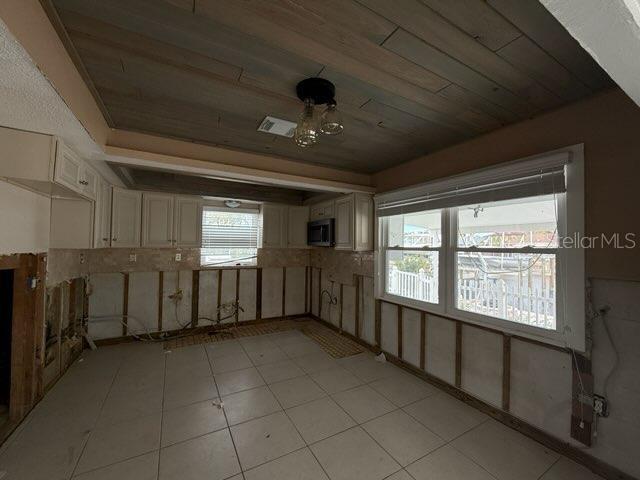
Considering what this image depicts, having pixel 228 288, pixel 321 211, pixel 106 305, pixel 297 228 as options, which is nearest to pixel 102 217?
pixel 106 305

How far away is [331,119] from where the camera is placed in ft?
5.53

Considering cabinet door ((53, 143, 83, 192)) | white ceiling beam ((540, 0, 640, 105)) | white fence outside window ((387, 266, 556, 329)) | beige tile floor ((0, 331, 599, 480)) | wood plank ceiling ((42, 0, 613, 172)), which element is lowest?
beige tile floor ((0, 331, 599, 480))

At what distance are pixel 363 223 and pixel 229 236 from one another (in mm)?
2361

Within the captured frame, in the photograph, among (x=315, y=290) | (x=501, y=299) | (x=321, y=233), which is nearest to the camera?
(x=501, y=299)

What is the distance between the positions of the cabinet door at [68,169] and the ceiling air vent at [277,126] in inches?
52.9

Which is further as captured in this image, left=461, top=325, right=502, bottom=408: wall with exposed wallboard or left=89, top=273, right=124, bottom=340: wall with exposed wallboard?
left=89, top=273, right=124, bottom=340: wall with exposed wallboard

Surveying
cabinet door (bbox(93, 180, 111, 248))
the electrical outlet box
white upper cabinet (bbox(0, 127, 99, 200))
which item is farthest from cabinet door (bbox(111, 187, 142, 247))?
the electrical outlet box

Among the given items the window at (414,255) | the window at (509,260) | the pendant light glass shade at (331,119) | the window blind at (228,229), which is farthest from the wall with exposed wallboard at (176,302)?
the window at (509,260)

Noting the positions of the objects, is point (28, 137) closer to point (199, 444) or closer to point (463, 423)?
point (199, 444)

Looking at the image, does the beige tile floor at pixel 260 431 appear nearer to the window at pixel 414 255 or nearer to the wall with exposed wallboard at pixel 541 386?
the wall with exposed wallboard at pixel 541 386

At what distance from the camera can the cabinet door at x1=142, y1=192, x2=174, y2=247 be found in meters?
3.51

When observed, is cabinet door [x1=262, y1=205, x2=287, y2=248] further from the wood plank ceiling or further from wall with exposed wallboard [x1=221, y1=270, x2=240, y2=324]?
the wood plank ceiling

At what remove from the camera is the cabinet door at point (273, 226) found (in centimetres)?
438

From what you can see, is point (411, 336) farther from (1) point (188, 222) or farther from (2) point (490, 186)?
(1) point (188, 222)
